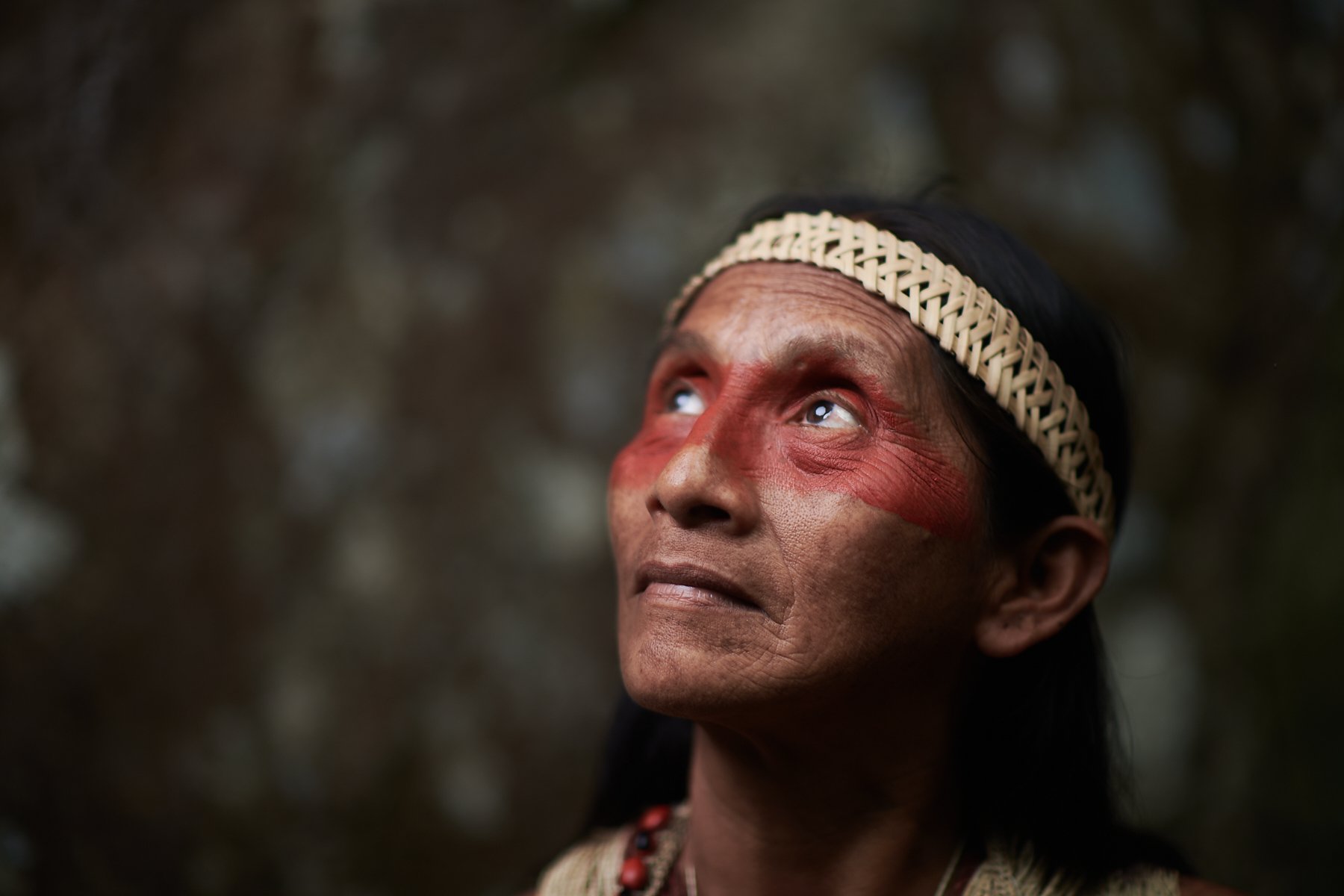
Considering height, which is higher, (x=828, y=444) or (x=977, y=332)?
(x=977, y=332)

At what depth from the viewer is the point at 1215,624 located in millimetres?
3758

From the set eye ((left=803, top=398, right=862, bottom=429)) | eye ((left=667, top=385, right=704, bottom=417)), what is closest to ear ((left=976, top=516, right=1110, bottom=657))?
eye ((left=803, top=398, right=862, bottom=429))

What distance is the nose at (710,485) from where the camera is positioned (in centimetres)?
170

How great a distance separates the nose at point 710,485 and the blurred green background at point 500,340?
2.07m

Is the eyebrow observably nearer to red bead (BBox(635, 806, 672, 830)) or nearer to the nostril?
the nostril

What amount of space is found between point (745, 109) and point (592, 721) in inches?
86.8

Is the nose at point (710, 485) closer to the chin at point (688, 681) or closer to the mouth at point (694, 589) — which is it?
the mouth at point (694, 589)

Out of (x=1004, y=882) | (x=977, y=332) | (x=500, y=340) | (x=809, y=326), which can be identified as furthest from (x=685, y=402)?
(x=500, y=340)

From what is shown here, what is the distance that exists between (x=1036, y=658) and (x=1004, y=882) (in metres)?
0.41

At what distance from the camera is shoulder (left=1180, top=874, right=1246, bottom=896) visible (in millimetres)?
1940

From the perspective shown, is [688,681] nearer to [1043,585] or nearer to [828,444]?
[828,444]

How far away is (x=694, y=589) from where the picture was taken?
1.72 meters

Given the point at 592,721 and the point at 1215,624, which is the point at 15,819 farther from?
the point at 1215,624

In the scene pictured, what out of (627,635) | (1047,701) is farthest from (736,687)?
(1047,701)
